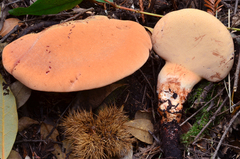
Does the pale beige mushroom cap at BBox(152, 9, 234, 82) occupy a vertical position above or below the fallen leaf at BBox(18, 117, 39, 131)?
above

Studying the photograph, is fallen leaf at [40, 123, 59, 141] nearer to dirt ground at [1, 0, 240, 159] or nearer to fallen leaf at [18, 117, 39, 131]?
dirt ground at [1, 0, 240, 159]

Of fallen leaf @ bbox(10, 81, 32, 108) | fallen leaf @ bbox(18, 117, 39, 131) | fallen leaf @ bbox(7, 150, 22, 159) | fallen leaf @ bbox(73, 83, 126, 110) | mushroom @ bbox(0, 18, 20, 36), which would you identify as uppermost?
mushroom @ bbox(0, 18, 20, 36)

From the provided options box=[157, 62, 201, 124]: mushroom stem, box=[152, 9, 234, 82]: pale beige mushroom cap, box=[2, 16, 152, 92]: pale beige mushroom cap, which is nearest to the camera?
box=[2, 16, 152, 92]: pale beige mushroom cap

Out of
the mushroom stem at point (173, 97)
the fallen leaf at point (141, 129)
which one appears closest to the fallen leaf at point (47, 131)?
the fallen leaf at point (141, 129)

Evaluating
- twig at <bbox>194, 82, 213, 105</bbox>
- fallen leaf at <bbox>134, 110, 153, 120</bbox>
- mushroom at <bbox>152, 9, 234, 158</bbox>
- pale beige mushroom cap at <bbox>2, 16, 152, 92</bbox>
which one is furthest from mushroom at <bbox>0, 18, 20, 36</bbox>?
twig at <bbox>194, 82, 213, 105</bbox>

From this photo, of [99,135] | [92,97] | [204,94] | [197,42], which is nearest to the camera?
[99,135]

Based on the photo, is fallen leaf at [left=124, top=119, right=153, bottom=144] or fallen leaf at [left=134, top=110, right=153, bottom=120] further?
fallen leaf at [left=134, top=110, right=153, bottom=120]

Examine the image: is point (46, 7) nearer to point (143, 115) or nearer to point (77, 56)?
point (77, 56)

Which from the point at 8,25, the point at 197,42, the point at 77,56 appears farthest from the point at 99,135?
the point at 8,25
